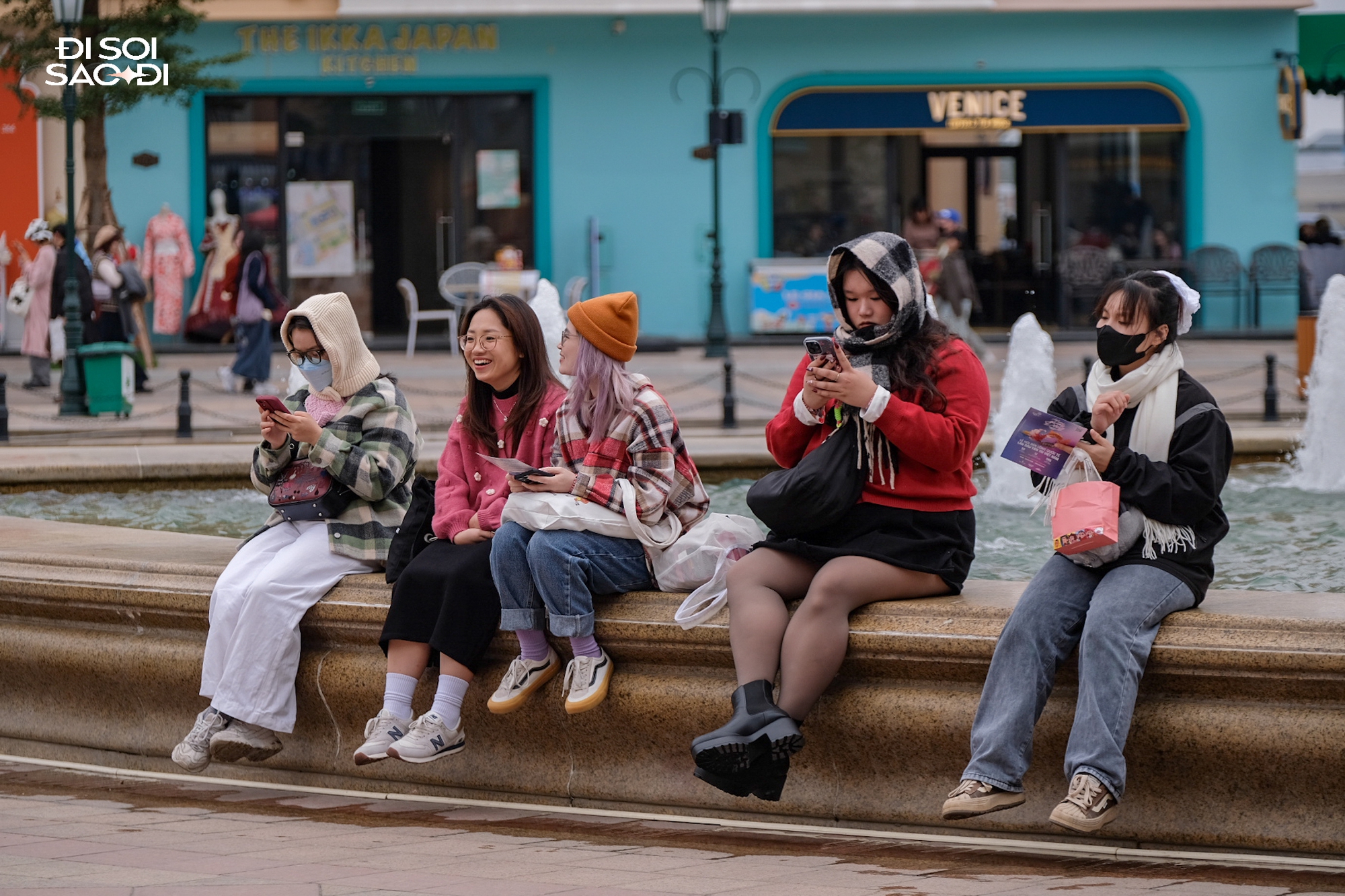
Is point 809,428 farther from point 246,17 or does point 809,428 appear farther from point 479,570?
point 246,17

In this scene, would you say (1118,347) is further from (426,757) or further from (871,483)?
(426,757)

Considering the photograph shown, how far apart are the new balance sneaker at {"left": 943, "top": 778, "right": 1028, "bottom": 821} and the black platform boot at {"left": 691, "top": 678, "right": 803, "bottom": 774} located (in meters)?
0.37

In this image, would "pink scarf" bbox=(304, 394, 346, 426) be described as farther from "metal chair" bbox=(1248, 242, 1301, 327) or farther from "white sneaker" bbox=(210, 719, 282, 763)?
"metal chair" bbox=(1248, 242, 1301, 327)

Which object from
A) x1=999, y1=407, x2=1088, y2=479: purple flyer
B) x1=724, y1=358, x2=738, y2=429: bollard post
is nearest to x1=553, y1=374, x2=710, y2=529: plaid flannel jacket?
x1=999, y1=407, x2=1088, y2=479: purple flyer

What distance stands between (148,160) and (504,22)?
15.3ft

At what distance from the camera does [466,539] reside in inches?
182

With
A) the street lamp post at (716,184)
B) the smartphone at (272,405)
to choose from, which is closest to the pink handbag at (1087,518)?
the smartphone at (272,405)

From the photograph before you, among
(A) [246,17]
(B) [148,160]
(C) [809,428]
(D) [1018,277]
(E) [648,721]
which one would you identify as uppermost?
(A) [246,17]

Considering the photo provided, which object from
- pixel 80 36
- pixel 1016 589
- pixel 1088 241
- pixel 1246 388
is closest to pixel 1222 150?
pixel 1088 241

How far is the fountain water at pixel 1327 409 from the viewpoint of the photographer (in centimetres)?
909

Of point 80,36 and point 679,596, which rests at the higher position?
point 80,36

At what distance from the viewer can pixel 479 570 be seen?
4512 millimetres

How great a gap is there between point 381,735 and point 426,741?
5.2 inches

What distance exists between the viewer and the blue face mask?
5.03m
